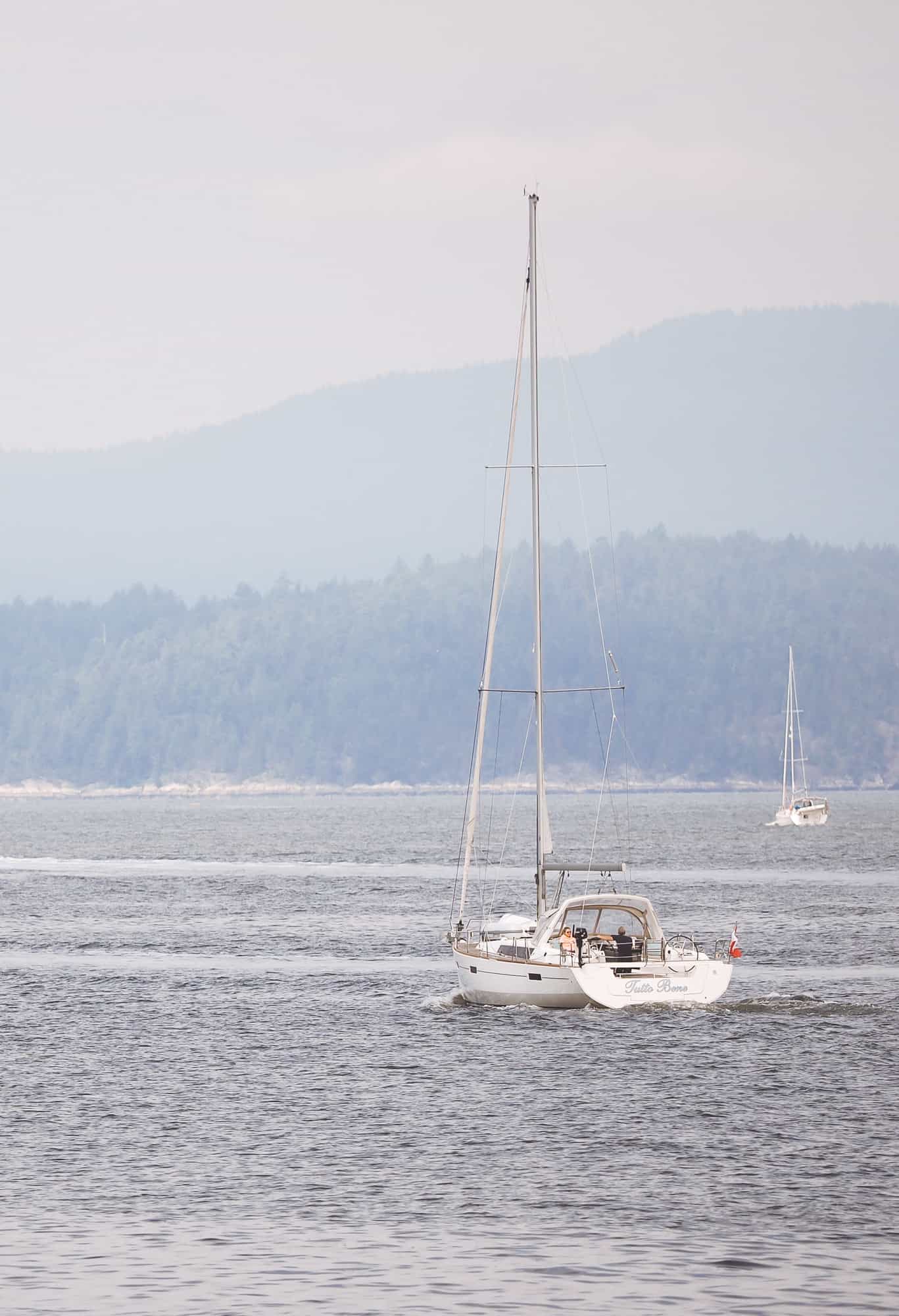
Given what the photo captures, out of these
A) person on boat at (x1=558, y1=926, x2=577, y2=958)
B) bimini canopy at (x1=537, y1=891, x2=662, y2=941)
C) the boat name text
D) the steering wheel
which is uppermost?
bimini canopy at (x1=537, y1=891, x2=662, y2=941)

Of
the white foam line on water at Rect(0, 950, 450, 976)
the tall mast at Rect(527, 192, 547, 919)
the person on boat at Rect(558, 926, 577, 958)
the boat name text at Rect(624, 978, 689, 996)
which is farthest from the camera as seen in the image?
the white foam line on water at Rect(0, 950, 450, 976)

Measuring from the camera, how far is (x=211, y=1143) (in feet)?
119

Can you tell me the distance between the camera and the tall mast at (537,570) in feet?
180

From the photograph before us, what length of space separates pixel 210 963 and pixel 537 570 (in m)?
22.5

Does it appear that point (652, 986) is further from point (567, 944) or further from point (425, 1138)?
point (425, 1138)

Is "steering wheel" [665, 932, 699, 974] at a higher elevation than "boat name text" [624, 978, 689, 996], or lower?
higher

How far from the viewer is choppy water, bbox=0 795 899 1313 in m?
26.9

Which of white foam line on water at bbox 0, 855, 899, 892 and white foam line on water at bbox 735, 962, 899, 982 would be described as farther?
white foam line on water at bbox 0, 855, 899, 892

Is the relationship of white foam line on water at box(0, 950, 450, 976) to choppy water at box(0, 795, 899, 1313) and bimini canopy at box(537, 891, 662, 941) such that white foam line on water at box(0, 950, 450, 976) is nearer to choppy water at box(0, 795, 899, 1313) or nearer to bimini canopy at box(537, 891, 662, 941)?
choppy water at box(0, 795, 899, 1313)

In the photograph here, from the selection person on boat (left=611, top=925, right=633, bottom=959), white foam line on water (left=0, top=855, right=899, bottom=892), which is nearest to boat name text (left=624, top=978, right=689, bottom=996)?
person on boat (left=611, top=925, right=633, bottom=959)

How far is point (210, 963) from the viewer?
71125 millimetres

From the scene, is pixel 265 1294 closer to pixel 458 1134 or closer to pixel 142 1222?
pixel 142 1222

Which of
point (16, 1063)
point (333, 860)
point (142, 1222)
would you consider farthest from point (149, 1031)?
point (333, 860)

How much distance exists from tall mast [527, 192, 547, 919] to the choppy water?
4.72 m
